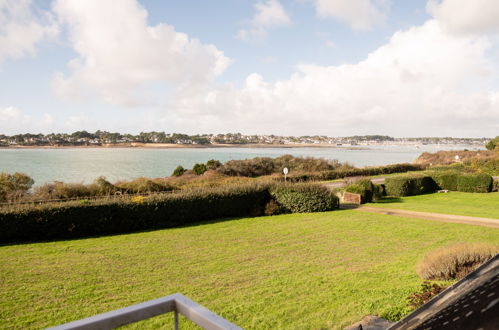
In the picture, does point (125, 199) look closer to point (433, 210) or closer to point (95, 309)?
point (95, 309)

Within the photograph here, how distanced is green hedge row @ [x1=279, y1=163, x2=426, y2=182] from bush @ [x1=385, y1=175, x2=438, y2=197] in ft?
29.5

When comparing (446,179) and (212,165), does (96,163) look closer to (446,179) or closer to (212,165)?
(212,165)

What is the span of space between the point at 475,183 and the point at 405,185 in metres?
5.93

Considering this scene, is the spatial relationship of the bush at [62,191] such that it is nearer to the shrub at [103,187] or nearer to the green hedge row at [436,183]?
the shrub at [103,187]

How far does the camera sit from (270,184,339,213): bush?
18.8m

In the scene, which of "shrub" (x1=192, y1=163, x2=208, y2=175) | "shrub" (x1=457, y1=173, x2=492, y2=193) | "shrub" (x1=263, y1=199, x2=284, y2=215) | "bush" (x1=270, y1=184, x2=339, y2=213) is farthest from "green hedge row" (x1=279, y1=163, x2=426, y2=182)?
"shrub" (x1=263, y1=199, x2=284, y2=215)

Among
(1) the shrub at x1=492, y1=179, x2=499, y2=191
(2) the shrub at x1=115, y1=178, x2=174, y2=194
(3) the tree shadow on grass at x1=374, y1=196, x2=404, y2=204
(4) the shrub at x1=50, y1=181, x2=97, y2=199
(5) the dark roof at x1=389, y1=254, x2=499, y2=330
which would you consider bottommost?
(3) the tree shadow on grass at x1=374, y1=196, x2=404, y2=204

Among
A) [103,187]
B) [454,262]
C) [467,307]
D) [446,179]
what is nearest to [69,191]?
[103,187]

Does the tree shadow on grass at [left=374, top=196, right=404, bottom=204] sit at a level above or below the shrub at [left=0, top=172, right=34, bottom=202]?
below

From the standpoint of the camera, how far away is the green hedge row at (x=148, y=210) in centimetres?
1292

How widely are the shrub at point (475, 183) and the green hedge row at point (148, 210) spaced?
1426 cm

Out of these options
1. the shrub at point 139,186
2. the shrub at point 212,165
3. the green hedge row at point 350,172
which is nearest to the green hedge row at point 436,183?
the green hedge row at point 350,172

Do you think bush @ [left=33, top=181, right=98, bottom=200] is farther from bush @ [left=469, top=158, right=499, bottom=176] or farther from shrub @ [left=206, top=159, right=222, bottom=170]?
bush @ [left=469, top=158, right=499, bottom=176]

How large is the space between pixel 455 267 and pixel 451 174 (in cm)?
2352
